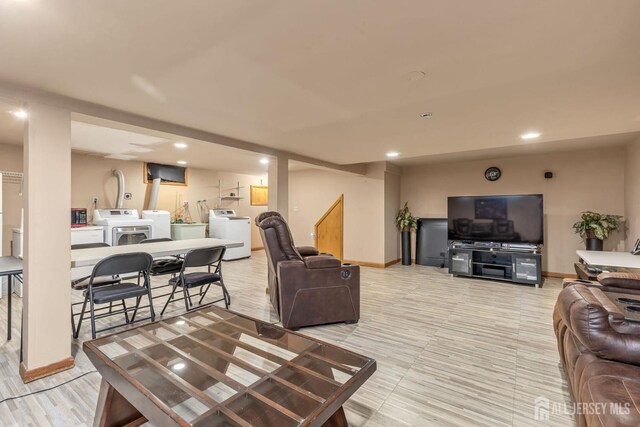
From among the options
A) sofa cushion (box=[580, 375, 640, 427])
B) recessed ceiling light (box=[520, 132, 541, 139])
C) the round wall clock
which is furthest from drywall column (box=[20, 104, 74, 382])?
the round wall clock

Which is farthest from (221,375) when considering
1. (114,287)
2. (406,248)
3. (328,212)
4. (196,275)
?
(328,212)

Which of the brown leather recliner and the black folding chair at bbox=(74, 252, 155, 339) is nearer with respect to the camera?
the black folding chair at bbox=(74, 252, 155, 339)

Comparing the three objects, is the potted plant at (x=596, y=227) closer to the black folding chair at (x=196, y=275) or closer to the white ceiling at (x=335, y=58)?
the white ceiling at (x=335, y=58)

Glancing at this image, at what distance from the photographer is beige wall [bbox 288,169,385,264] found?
6.38 metres

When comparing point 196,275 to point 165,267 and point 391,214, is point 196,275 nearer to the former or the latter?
point 165,267

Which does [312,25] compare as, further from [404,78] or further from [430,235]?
[430,235]

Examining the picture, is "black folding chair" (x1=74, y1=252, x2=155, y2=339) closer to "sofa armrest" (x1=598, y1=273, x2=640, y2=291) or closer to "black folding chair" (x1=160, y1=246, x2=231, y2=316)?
"black folding chair" (x1=160, y1=246, x2=231, y2=316)

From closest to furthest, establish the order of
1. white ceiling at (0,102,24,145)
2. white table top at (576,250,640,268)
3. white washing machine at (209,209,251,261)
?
white ceiling at (0,102,24,145) → white table top at (576,250,640,268) → white washing machine at (209,209,251,261)

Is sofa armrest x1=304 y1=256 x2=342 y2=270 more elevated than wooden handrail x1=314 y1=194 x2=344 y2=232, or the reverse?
wooden handrail x1=314 y1=194 x2=344 y2=232

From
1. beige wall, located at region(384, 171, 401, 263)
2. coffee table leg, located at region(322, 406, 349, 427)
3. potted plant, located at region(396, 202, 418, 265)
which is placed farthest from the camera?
potted plant, located at region(396, 202, 418, 265)

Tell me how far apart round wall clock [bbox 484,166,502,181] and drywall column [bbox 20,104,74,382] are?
634cm

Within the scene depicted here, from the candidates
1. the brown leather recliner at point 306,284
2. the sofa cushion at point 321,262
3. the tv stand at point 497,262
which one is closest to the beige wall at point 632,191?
the tv stand at point 497,262

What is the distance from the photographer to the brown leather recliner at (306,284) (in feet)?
9.98

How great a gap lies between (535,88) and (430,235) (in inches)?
184
